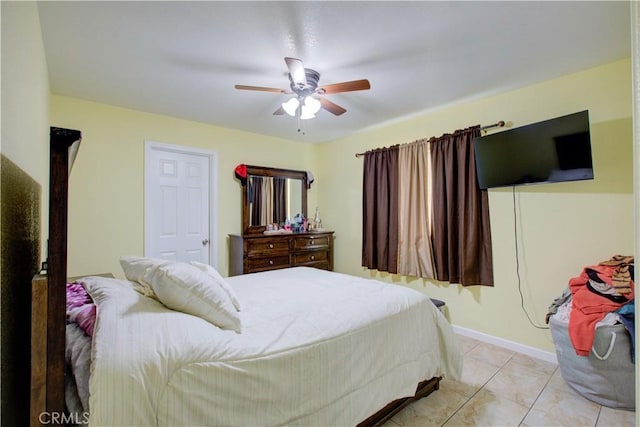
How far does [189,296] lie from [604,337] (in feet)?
8.58

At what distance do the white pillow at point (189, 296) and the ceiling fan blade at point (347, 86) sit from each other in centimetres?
161

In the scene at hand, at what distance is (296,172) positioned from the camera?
4.57m

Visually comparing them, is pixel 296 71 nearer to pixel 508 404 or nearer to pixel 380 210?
pixel 380 210

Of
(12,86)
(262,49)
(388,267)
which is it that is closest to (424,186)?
(388,267)

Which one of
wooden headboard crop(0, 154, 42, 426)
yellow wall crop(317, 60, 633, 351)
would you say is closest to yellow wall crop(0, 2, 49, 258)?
wooden headboard crop(0, 154, 42, 426)

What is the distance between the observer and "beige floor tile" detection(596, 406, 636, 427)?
1.81m

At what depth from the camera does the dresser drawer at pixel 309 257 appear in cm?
409

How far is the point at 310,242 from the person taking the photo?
4.21m

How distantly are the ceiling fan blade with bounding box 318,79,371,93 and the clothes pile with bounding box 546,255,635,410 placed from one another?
2155 millimetres

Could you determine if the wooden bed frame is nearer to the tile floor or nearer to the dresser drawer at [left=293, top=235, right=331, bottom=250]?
the tile floor

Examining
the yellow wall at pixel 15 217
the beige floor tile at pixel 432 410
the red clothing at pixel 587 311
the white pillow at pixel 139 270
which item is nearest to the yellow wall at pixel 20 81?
the yellow wall at pixel 15 217

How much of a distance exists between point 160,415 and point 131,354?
232mm

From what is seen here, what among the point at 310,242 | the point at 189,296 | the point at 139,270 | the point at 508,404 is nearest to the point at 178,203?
the point at 310,242

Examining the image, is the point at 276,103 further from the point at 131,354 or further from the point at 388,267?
the point at 131,354
